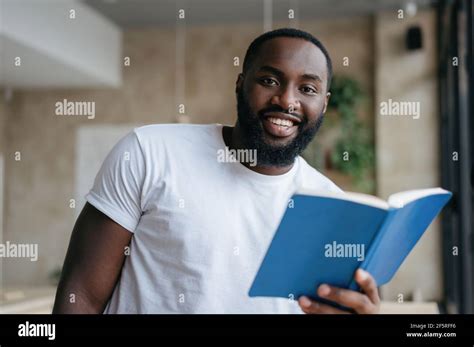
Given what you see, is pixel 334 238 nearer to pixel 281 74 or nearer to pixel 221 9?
pixel 281 74

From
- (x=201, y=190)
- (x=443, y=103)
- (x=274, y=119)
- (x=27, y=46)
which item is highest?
(x=27, y=46)

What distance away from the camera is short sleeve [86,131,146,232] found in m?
1.10

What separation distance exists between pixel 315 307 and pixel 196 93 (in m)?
4.10

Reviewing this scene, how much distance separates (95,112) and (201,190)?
Answer: 4125mm

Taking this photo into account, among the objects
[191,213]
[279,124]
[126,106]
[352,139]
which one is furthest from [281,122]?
[126,106]

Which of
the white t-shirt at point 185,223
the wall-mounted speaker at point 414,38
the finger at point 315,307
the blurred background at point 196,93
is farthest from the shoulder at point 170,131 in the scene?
the wall-mounted speaker at point 414,38

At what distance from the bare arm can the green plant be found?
3.56m

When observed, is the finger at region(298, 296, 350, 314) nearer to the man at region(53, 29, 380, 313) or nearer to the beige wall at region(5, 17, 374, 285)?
the man at region(53, 29, 380, 313)

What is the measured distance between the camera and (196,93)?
4945mm

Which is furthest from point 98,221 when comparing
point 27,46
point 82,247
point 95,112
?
point 95,112

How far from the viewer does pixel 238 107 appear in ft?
4.12

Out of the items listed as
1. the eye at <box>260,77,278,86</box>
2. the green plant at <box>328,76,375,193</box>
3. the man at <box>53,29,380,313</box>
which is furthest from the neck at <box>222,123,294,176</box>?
the green plant at <box>328,76,375,193</box>
